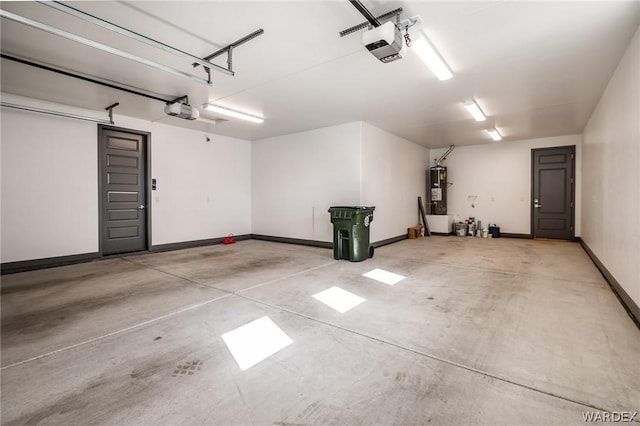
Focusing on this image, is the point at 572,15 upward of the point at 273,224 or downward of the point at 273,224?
upward

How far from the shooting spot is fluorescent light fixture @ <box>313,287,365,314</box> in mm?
→ 3354

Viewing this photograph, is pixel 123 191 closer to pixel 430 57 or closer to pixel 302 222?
pixel 302 222

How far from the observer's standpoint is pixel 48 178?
5.34 meters

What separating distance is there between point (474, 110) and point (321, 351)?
5508mm

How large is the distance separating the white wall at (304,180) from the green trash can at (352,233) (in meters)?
1.04

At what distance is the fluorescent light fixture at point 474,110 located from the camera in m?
5.38

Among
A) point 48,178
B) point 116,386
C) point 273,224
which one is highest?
point 48,178

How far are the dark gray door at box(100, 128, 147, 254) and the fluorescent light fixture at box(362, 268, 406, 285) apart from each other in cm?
536

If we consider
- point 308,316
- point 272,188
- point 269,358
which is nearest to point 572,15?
point 308,316

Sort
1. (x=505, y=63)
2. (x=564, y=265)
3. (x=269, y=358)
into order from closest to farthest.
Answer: (x=269, y=358) → (x=505, y=63) → (x=564, y=265)

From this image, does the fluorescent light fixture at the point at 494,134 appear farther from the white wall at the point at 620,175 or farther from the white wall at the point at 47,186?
the white wall at the point at 47,186

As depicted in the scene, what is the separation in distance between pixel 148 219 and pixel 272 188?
325 centimetres

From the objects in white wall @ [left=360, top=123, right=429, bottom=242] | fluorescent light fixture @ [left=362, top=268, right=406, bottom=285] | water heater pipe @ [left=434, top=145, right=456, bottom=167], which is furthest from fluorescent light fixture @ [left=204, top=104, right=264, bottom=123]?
water heater pipe @ [left=434, top=145, right=456, bottom=167]

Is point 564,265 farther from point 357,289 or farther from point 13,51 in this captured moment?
point 13,51
